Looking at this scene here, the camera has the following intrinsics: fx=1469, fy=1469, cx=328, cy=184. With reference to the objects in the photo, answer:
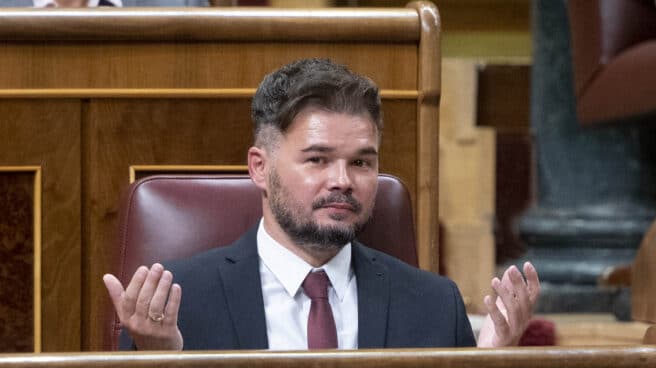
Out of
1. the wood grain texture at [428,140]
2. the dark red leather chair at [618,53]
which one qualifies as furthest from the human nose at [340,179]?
the dark red leather chair at [618,53]

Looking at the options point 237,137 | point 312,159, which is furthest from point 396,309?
point 237,137

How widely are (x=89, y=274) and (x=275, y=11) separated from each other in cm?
31

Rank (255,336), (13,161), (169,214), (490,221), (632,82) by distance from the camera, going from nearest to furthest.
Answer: (255,336) → (169,214) → (13,161) → (632,82) → (490,221)

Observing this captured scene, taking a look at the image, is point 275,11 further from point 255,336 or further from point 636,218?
point 636,218

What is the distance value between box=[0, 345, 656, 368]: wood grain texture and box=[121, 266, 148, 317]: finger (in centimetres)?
19

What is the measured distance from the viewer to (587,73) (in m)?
2.41

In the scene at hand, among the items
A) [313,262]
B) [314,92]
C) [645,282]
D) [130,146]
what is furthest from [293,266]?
[645,282]

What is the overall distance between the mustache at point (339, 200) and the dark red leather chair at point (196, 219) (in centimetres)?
16

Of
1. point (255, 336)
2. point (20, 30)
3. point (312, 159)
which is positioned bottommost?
point (255, 336)

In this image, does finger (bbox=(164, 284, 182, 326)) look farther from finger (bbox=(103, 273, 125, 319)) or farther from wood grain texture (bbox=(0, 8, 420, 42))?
wood grain texture (bbox=(0, 8, 420, 42))

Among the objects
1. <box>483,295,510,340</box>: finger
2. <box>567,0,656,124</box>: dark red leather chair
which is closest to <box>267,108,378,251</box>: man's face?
<box>483,295,510,340</box>: finger

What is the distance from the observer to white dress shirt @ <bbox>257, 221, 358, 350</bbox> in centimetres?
115

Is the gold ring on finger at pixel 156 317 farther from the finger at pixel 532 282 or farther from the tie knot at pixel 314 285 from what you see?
the finger at pixel 532 282

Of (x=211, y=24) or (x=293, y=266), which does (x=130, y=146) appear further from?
(x=293, y=266)
